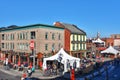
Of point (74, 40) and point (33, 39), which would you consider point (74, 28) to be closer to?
point (74, 40)

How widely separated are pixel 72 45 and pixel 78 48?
3.26 metres

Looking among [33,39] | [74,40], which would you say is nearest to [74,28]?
[74,40]

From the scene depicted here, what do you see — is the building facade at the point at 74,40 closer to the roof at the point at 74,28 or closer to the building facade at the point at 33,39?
the roof at the point at 74,28

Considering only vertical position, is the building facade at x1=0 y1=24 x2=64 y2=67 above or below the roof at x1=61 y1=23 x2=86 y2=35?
below

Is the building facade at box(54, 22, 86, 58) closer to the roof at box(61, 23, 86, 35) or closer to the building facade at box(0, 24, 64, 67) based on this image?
the roof at box(61, 23, 86, 35)

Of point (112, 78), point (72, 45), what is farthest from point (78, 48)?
point (112, 78)

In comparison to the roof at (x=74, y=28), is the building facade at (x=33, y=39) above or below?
below

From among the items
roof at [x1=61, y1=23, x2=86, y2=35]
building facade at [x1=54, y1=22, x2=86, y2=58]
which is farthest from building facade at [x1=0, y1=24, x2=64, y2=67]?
roof at [x1=61, y1=23, x2=86, y2=35]

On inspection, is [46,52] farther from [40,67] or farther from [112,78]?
[112,78]

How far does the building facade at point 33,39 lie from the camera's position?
1759 inches

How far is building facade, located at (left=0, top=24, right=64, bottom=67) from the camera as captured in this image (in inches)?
1759

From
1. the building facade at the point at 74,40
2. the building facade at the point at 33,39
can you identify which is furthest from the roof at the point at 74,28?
the building facade at the point at 33,39

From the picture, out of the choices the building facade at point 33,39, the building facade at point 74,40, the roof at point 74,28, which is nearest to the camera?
the building facade at point 33,39

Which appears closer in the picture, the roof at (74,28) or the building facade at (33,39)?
the building facade at (33,39)
